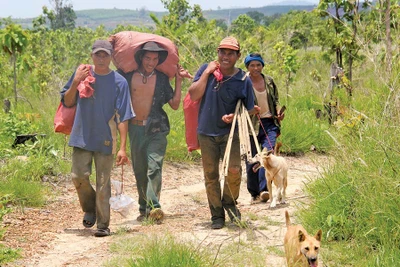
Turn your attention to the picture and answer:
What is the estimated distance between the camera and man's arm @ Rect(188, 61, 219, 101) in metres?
6.82

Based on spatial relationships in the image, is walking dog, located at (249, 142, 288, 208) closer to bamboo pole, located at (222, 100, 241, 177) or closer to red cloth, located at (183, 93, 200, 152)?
red cloth, located at (183, 93, 200, 152)

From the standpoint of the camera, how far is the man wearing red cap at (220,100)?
6816mm

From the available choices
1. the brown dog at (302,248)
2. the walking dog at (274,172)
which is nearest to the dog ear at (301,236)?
the brown dog at (302,248)

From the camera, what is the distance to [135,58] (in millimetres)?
7461

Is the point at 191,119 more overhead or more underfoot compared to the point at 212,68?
more underfoot

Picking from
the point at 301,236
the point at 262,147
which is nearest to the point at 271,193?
Result: the point at 262,147

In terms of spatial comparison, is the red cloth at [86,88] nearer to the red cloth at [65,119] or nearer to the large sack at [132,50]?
the red cloth at [65,119]

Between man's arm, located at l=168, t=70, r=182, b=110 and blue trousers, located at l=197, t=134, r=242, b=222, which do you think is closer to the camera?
blue trousers, located at l=197, t=134, r=242, b=222

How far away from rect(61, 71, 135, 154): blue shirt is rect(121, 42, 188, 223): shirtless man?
2.10 ft

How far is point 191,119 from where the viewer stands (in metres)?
7.24

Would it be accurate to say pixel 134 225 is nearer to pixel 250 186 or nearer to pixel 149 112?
pixel 149 112

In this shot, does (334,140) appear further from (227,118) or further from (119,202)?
(119,202)

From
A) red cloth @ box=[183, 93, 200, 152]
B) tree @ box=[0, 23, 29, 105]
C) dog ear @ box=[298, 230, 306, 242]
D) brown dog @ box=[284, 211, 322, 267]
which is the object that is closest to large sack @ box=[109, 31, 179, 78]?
red cloth @ box=[183, 93, 200, 152]

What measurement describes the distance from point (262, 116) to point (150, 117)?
5.00 ft
